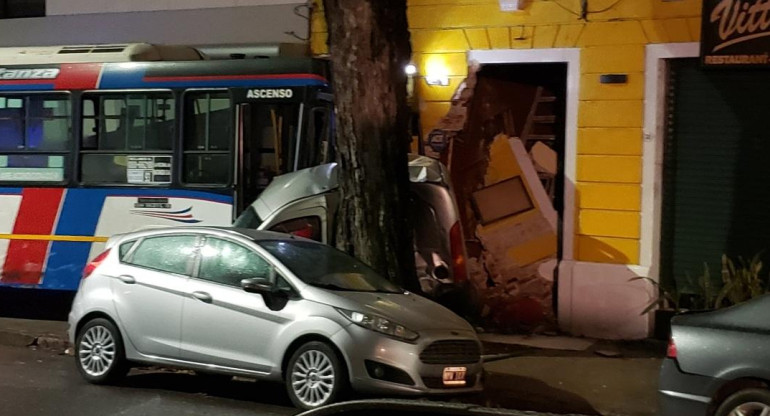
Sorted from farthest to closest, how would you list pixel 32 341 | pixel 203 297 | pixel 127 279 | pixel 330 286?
pixel 32 341
pixel 127 279
pixel 203 297
pixel 330 286

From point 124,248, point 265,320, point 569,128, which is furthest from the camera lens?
point 569,128

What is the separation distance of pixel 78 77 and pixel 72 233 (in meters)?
2.01

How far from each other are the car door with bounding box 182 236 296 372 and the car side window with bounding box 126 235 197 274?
0.18m

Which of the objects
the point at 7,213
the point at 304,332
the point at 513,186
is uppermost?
the point at 513,186

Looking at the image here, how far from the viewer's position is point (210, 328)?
8.43 meters

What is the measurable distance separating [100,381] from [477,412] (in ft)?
22.2

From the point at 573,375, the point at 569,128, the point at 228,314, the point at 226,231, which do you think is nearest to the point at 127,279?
the point at 226,231

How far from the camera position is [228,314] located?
8344 millimetres

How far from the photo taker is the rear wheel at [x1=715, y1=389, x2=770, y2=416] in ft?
21.3

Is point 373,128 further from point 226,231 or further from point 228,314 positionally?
point 228,314

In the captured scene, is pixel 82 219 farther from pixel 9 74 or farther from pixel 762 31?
pixel 762 31

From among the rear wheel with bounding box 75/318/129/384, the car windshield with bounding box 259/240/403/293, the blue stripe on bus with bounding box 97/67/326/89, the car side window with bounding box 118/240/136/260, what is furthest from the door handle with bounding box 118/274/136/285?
the blue stripe on bus with bounding box 97/67/326/89

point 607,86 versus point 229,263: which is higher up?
point 607,86

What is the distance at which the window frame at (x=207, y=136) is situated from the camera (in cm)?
1123
